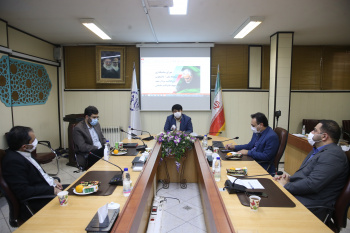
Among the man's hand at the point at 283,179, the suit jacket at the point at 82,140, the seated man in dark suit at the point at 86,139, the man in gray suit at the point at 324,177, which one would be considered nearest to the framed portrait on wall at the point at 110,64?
the seated man in dark suit at the point at 86,139

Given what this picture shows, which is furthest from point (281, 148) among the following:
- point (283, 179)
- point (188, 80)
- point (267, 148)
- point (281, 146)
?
point (188, 80)

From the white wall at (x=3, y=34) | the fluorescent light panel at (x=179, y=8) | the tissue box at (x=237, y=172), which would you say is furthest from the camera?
the white wall at (x=3, y=34)

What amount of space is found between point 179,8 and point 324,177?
2783mm

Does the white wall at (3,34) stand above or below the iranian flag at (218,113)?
above

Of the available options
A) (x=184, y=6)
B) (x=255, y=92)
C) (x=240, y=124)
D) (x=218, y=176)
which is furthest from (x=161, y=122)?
(x=218, y=176)

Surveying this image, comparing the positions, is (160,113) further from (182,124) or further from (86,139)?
(86,139)

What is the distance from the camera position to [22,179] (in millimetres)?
1795

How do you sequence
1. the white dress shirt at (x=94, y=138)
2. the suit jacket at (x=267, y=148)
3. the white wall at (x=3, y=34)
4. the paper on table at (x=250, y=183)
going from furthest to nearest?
the white wall at (x=3, y=34) < the white dress shirt at (x=94, y=138) < the suit jacket at (x=267, y=148) < the paper on table at (x=250, y=183)

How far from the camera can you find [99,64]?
17.9 ft

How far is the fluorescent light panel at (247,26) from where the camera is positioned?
361cm

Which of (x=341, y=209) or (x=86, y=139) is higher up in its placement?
(x=86, y=139)

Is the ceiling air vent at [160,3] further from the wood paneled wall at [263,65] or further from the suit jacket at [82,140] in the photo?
the wood paneled wall at [263,65]

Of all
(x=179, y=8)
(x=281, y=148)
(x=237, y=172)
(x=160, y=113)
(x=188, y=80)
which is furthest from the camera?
(x=160, y=113)

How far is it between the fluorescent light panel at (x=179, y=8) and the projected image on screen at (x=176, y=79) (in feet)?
6.44
